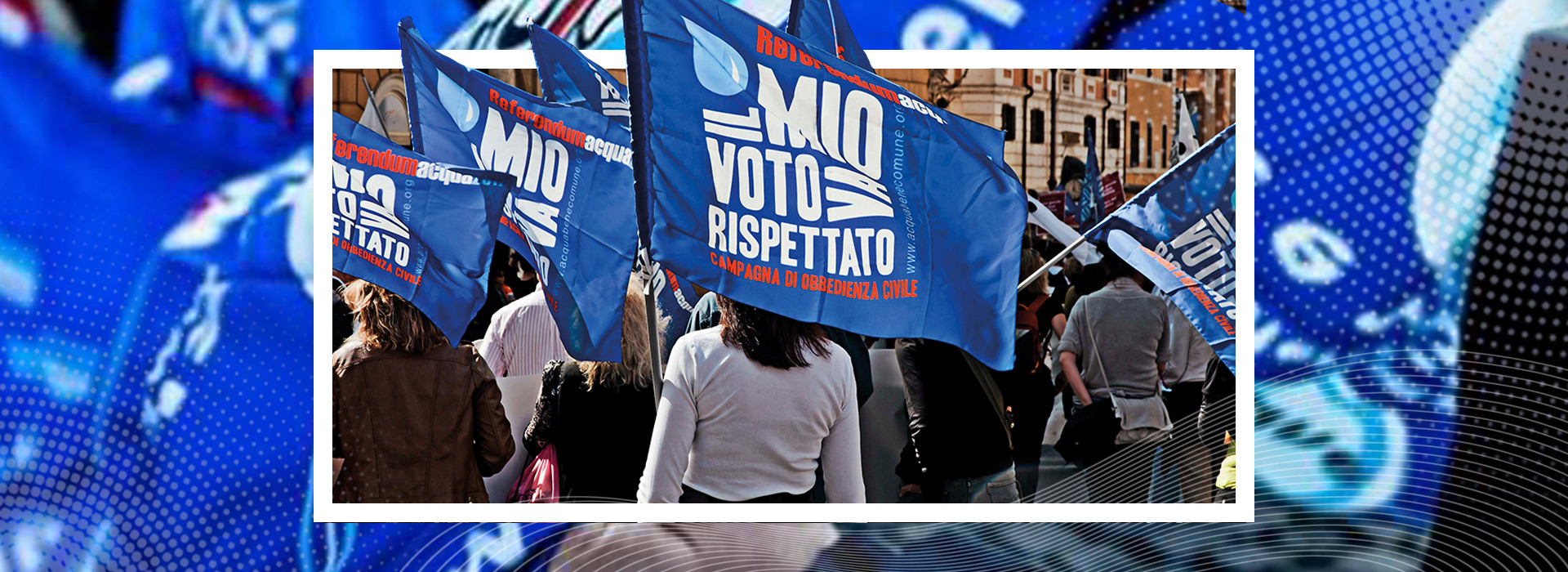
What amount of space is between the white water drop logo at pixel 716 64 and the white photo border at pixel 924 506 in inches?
30.0

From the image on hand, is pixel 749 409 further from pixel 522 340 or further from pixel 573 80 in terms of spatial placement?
pixel 573 80

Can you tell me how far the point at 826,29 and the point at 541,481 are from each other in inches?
77.0

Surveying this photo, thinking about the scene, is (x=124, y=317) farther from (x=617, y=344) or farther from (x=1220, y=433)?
(x=1220, y=433)

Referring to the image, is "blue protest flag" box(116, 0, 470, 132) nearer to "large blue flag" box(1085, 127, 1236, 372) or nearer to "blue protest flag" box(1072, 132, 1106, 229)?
"large blue flag" box(1085, 127, 1236, 372)

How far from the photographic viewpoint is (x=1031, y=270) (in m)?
5.62

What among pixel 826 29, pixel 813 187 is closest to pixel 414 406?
pixel 813 187

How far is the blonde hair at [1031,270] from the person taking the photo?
5.51m

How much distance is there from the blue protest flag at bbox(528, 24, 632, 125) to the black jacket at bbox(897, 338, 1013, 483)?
144cm

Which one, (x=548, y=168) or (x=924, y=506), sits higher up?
(x=548, y=168)

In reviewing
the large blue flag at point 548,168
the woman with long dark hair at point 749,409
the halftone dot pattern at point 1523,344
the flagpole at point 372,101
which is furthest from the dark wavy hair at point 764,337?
the halftone dot pattern at point 1523,344

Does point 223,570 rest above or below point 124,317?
below

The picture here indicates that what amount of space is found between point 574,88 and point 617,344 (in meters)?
1.11

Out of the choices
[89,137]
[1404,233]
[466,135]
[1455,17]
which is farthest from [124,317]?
[1455,17]

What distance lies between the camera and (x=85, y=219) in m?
4.54
